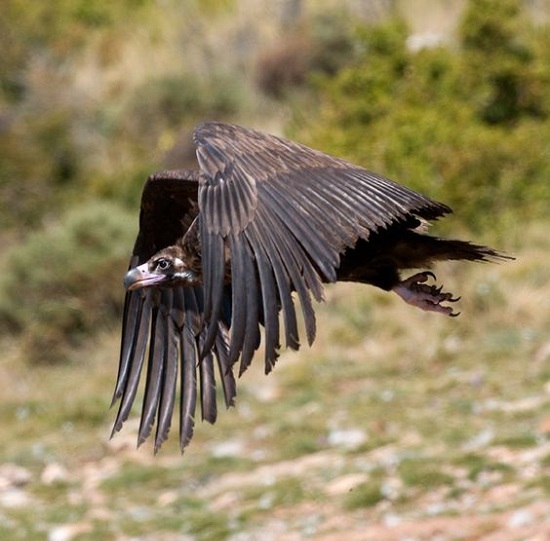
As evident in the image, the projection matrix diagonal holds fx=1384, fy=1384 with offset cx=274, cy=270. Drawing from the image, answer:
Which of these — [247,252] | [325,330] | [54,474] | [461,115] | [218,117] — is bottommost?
[247,252]

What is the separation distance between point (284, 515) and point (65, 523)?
4.69ft

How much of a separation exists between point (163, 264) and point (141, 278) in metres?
0.13

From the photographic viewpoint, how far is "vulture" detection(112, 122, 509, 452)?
165 inches

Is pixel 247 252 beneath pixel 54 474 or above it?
beneath

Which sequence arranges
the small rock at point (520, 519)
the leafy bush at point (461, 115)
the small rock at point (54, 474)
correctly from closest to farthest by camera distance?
the small rock at point (520, 519) → the small rock at point (54, 474) → the leafy bush at point (461, 115)

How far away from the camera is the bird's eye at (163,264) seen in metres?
5.71

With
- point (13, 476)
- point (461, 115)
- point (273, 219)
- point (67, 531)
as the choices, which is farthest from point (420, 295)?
point (461, 115)

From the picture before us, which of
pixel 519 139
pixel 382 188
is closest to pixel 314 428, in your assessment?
pixel 382 188

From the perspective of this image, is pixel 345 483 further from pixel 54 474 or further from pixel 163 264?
pixel 163 264

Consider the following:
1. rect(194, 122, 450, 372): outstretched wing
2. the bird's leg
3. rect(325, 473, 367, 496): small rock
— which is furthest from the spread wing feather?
rect(325, 473, 367, 496): small rock

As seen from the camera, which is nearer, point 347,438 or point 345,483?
point 345,483

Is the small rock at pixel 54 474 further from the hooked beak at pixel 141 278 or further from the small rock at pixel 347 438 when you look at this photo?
the hooked beak at pixel 141 278

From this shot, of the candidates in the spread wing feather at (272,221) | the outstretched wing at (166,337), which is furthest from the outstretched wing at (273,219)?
the outstretched wing at (166,337)

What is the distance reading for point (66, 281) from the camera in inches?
593
